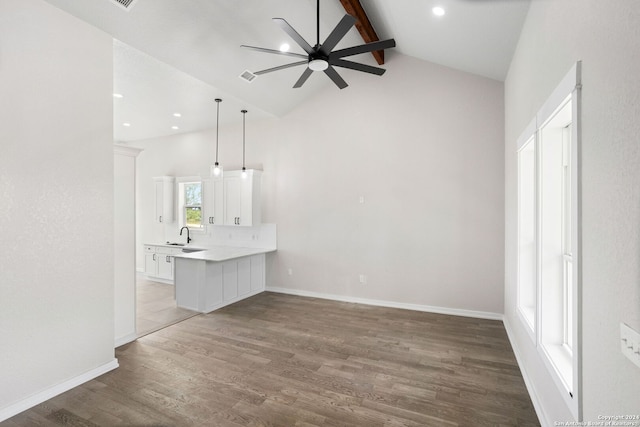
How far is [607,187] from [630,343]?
59 cm

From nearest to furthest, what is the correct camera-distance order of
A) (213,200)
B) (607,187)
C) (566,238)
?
1. (607,187)
2. (566,238)
3. (213,200)

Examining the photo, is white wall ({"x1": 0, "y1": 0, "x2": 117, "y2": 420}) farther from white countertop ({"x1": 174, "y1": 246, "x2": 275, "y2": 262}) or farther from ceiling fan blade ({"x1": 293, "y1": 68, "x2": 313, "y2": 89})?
ceiling fan blade ({"x1": 293, "y1": 68, "x2": 313, "y2": 89})

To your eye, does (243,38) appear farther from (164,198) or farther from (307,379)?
(164,198)

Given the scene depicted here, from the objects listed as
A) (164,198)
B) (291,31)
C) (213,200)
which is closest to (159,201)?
(164,198)

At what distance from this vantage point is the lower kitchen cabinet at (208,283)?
461cm

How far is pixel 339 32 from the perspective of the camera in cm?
258

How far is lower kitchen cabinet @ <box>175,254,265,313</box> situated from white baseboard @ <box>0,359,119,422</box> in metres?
1.63

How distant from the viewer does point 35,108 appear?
97.4 inches

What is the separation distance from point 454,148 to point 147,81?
4297 millimetres

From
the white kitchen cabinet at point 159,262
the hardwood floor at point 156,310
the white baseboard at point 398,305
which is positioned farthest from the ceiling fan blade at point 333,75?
the white kitchen cabinet at point 159,262

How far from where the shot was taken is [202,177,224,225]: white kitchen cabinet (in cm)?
609

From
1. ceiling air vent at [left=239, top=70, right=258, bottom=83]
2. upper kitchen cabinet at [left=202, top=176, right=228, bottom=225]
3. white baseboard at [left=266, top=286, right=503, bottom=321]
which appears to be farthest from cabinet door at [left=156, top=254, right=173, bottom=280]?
ceiling air vent at [left=239, top=70, right=258, bottom=83]

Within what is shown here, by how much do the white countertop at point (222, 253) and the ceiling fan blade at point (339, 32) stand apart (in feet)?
10.3

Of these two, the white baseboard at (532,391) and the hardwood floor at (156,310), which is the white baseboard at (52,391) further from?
the white baseboard at (532,391)
